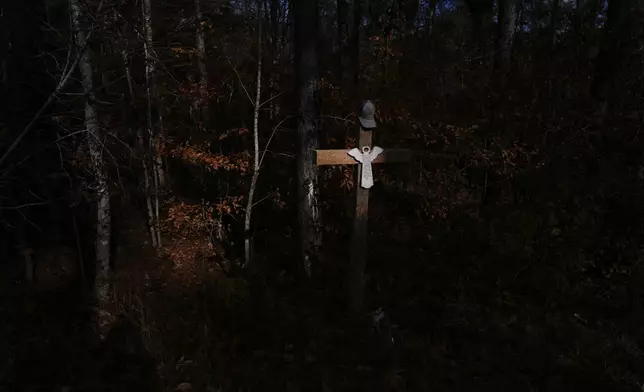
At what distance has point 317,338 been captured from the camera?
20.3ft

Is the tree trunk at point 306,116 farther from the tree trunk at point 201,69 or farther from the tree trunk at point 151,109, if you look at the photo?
the tree trunk at point 201,69

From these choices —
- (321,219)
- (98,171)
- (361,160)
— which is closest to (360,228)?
(361,160)

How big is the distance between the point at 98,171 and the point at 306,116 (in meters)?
3.15

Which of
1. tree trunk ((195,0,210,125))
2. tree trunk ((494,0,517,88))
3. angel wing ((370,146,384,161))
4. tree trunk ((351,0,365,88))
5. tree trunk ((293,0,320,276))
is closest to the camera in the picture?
angel wing ((370,146,384,161))

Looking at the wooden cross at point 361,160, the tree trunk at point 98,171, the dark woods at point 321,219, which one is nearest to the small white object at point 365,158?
the wooden cross at point 361,160

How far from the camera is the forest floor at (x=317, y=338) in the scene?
5305 mm

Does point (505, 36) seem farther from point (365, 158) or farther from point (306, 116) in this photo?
point (365, 158)

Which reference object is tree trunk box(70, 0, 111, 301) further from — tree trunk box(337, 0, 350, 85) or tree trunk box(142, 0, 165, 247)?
tree trunk box(337, 0, 350, 85)

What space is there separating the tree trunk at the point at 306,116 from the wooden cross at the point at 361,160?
1.79m

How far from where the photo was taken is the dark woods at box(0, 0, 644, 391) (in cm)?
575

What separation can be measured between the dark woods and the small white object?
936mm

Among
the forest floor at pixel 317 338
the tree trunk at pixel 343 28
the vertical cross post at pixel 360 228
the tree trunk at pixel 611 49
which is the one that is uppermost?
the tree trunk at pixel 343 28

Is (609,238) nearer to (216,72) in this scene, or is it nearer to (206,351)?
(206,351)

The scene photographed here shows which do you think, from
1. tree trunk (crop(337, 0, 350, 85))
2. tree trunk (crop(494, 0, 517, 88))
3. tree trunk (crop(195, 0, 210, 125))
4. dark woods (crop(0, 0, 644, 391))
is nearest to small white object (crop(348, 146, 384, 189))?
dark woods (crop(0, 0, 644, 391))
